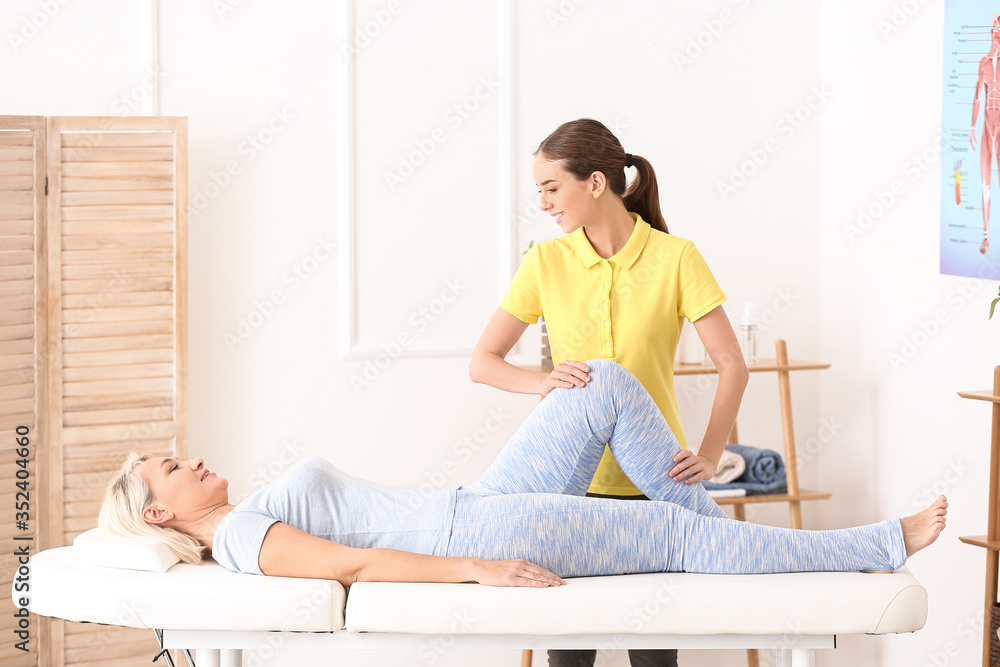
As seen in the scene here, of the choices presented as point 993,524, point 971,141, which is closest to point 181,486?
point 993,524

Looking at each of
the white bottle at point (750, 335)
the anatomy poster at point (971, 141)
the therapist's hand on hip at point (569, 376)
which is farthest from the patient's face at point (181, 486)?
the anatomy poster at point (971, 141)

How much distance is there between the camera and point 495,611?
1.45 meters

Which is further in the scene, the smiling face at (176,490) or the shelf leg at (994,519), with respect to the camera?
the shelf leg at (994,519)

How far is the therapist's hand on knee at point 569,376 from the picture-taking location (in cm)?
172

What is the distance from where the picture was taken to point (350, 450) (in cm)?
280

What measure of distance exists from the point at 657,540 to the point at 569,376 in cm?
35

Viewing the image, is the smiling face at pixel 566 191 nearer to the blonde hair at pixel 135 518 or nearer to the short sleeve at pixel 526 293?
the short sleeve at pixel 526 293

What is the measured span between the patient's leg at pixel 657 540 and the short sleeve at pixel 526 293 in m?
0.49

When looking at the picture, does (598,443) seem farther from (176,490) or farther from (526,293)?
(176,490)

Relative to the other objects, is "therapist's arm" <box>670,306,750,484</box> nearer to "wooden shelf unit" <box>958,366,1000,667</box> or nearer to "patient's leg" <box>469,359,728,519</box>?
"patient's leg" <box>469,359,728,519</box>

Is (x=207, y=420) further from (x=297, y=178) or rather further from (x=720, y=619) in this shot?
(x=720, y=619)

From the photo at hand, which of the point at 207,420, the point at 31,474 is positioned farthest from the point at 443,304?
the point at 31,474

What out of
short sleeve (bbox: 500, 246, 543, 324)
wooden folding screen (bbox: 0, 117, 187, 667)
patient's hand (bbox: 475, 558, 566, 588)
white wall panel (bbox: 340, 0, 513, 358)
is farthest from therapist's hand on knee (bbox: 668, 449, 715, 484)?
wooden folding screen (bbox: 0, 117, 187, 667)

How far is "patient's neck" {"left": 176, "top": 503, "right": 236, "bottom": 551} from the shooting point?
1.70 metres
